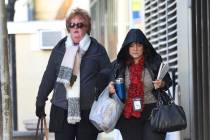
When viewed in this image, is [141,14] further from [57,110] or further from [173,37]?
[57,110]

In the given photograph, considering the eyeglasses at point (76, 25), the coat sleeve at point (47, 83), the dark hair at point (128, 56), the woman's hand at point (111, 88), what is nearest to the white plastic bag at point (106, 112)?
the woman's hand at point (111, 88)

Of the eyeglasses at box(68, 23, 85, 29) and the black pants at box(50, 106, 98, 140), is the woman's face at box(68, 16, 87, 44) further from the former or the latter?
the black pants at box(50, 106, 98, 140)

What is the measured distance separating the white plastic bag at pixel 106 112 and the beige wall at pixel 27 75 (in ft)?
20.1

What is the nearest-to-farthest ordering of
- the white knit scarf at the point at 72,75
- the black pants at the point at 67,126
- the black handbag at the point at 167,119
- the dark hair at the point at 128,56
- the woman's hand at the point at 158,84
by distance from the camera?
the black handbag at the point at 167,119 → the woman's hand at the point at 158,84 → the dark hair at the point at 128,56 → the white knit scarf at the point at 72,75 → the black pants at the point at 67,126

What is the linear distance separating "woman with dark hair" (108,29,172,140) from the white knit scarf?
418mm

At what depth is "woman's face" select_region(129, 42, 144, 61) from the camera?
20.4 feet

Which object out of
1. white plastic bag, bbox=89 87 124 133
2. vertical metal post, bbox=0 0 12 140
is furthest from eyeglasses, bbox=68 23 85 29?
vertical metal post, bbox=0 0 12 140

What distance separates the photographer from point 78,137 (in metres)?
6.61

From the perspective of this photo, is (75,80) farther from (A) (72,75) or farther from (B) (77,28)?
(B) (77,28)

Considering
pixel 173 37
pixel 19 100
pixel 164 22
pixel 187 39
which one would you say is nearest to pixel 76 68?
pixel 187 39

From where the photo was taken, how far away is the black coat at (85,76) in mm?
6551

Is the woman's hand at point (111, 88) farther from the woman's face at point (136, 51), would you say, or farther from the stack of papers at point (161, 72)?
the stack of papers at point (161, 72)

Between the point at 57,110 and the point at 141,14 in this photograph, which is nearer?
the point at 57,110

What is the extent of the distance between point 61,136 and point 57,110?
0.85 ft
